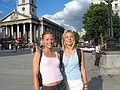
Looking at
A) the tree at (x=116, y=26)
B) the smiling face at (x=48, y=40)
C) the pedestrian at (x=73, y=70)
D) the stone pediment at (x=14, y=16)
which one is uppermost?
the stone pediment at (x=14, y=16)

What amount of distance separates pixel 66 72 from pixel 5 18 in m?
113

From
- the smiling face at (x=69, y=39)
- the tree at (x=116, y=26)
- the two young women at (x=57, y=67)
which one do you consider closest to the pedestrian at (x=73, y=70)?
the two young women at (x=57, y=67)

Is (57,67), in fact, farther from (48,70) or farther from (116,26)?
(116,26)

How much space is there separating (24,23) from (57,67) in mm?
109068

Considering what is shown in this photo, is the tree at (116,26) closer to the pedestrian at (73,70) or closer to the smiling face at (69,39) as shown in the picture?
the smiling face at (69,39)

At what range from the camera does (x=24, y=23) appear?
11144 cm

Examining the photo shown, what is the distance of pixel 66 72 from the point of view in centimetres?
414

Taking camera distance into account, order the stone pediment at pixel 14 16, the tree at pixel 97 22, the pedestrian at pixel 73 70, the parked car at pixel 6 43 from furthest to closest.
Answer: the stone pediment at pixel 14 16
the parked car at pixel 6 43
the tree at pixel 97 22
the pedestrian at pixel 73 70

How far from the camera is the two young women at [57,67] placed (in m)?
3.83

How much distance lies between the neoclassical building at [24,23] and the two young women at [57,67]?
106001 millimetres

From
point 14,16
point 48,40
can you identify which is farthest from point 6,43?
point 48,40

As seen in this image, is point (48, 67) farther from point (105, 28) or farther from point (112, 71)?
point (105, 28)

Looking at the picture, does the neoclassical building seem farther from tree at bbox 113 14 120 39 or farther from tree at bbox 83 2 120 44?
tree at bbox 113 14 120 39

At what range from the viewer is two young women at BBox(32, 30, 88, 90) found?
12.6 feet
